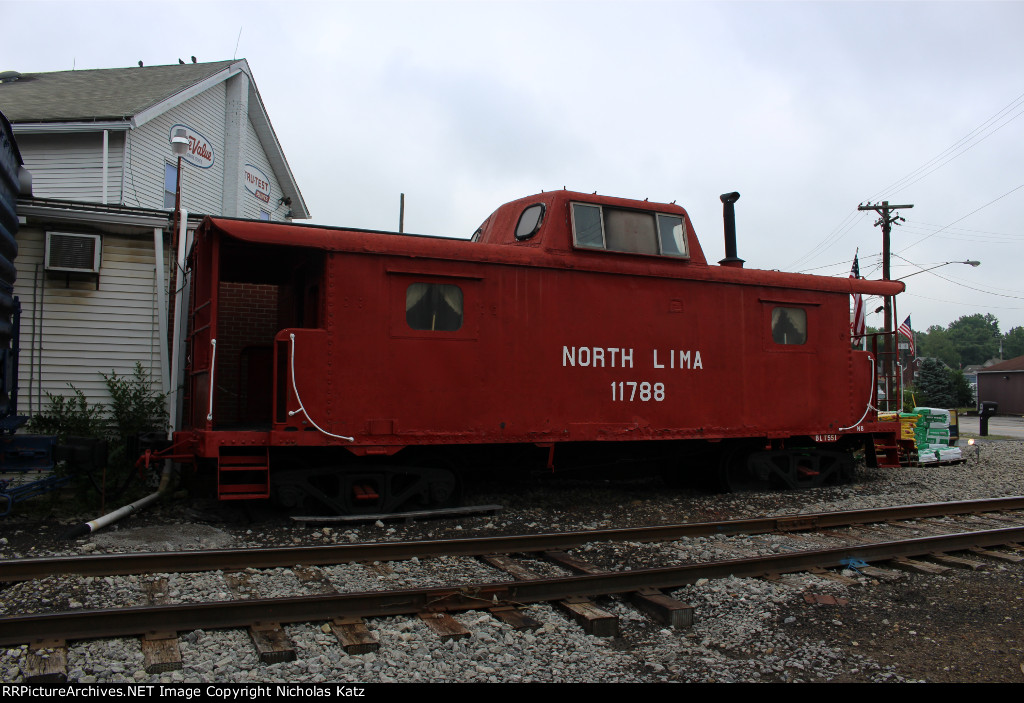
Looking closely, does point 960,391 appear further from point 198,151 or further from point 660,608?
point 660,608

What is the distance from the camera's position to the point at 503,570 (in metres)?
5.67

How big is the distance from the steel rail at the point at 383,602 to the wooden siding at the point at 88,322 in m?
6.54

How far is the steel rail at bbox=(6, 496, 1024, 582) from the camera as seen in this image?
5.20 m

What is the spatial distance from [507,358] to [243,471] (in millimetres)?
2950

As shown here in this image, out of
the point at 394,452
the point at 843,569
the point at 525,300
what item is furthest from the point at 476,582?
the point at 525,300

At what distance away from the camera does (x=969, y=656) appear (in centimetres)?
414

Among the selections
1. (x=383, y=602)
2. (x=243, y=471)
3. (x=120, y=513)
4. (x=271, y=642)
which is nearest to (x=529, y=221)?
(x=243, y=471)

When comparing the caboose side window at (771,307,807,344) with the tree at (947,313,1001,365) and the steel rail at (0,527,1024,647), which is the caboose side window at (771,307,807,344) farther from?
the tree at (947,313,1001,365)

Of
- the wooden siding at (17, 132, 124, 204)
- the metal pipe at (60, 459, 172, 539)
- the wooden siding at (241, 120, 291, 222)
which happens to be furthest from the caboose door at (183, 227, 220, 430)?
the wooden siding at (241, 120, 291, 222)

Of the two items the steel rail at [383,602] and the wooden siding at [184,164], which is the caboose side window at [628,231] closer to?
the steel rail at [383,602]

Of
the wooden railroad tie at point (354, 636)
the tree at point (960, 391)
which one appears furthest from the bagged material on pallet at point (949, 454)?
the tree at point (960, 391)

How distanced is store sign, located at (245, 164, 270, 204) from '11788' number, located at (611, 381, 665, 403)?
1508cm

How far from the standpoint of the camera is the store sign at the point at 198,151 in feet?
56.9

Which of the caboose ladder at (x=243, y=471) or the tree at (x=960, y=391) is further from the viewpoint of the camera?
the tree at (x=960, y=391)
